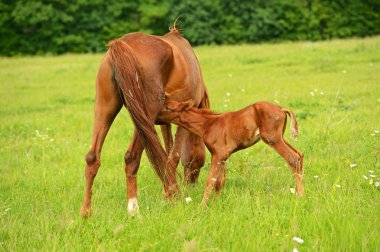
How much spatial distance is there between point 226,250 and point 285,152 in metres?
1.63

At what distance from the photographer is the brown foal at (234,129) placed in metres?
4.66

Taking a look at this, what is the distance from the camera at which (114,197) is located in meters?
5.20

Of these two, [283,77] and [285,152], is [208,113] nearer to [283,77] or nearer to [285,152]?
[285,152]

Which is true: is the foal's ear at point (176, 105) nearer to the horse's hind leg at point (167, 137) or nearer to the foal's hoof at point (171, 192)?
the foal's hoof at point (171, 192)

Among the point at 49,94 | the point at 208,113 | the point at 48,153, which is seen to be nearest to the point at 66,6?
the point at 49,94

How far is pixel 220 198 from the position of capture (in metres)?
4.71

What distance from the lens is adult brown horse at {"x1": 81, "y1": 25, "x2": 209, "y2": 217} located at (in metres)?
4.34

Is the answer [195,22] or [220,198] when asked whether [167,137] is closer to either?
[220,198]

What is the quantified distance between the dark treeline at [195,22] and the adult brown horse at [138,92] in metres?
33.0

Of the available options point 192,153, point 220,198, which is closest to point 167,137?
point 192,153

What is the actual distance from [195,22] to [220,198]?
3437cm

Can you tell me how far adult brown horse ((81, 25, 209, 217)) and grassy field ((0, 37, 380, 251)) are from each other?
1.20 feet

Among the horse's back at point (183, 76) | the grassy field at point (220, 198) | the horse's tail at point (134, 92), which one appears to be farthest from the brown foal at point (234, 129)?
the horse's tail at point (134, 92)

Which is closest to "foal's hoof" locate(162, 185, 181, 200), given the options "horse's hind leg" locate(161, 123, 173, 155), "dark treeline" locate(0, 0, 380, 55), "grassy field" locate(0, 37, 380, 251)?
"grassy field" locate(0, 37, 380, 251)
